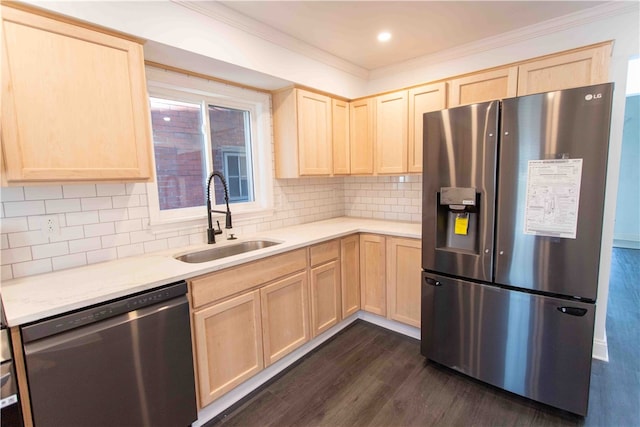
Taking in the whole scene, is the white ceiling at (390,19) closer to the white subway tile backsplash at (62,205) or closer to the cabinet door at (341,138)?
the cabinet door at (341,138)

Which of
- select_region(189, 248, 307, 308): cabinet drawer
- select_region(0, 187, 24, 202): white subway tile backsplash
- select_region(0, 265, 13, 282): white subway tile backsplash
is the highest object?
select_region(0, 187, 24, 202): white subway tile backsplash

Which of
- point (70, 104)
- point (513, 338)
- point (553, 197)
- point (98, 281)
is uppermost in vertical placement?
point (70, 104)

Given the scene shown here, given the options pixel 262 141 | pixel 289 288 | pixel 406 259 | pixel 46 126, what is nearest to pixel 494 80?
pixel 406 259

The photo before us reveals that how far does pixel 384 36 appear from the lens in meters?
2.40

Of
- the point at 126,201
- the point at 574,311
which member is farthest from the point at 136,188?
the point at 574,311

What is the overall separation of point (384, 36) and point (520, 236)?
5.84ft

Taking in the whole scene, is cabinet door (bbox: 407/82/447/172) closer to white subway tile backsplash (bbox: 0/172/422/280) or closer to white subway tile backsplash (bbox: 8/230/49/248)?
white subway tile backsplash (bbox: 0/172/422/280)

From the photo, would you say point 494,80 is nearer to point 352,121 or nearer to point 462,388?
point 352,121

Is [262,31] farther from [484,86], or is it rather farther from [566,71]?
[566,71]

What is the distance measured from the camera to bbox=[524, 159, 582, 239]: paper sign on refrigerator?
62.4 inches

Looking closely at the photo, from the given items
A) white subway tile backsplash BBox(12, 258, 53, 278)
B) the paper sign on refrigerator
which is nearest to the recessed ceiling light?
the paper sign on refrigerator

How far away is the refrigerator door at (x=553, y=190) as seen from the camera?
5.01 ft

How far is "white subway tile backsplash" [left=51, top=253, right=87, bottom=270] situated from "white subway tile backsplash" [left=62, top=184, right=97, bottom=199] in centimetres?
34

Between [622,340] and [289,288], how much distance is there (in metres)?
2.73
